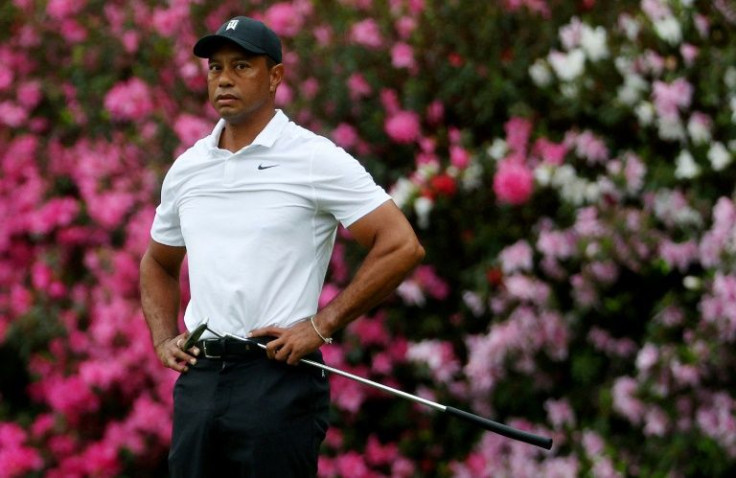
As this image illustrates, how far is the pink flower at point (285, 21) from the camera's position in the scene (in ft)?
18.7

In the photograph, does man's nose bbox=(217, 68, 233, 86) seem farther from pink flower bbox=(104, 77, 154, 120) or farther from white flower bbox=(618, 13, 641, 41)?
pink flower bbox=(104, 77, 154, 120)

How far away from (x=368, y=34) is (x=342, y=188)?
2.35 meters

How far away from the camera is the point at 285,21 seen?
18.7ft

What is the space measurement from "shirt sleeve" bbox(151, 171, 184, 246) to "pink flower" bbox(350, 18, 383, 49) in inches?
82.8

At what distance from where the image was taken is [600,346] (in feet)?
15.4

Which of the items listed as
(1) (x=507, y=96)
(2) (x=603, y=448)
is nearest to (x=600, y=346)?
(2) (x=603, y=448)

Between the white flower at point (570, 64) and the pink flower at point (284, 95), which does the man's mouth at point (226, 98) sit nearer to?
the white flower at point (570, 64)

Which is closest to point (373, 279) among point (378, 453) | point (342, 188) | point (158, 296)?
point (342, 188)

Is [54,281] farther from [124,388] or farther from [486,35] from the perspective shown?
[486,35]

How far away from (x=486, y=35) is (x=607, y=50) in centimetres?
57

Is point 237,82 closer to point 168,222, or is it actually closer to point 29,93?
point 168,222

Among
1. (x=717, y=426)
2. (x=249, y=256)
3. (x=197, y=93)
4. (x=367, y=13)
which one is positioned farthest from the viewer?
(x=197, y=93)

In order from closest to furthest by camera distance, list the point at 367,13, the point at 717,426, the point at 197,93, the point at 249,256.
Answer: the point at 249,256 < the point at 717,426 < the point at 367,13 < the point at 197,93

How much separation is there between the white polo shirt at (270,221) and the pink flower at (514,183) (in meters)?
1.56
